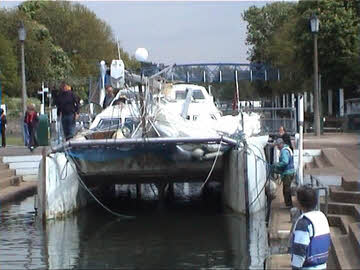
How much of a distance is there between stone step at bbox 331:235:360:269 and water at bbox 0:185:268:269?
4.02ft

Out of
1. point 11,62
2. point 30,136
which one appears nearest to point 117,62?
point 30,136

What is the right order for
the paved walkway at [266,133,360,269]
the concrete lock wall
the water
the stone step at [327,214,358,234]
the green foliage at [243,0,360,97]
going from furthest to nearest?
the green foliage at [243,0,360,97] < the concrete lock wall < the stone step at [327,214,358,234] < the water < the paved walkway at [266,133,360,269]

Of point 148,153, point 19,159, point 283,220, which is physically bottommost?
point 283,220

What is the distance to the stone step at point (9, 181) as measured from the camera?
69.6 ft

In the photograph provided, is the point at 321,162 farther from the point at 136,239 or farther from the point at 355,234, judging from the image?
the point at 355,234

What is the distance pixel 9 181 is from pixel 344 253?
1321cm

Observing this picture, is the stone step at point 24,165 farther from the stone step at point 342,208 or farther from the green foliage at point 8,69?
the green foliage at point 8,69

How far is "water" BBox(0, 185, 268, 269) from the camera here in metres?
12.1

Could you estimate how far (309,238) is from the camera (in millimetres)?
7246

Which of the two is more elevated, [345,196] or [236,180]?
[236,180]

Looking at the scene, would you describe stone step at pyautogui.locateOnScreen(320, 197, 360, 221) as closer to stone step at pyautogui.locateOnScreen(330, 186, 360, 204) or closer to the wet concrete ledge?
stone step at pyautogui.locateOnScreen(330, 186, 360, 204)

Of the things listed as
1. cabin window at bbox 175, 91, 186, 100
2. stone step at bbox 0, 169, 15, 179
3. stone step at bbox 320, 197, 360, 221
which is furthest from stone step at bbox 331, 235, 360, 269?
stone step at bbox 0, 169, 15, 179

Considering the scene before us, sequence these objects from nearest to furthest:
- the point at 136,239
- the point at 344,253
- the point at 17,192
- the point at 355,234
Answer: the point at 344,253 → the point at 355,234 → the point at 136,239 → the point at 17,192

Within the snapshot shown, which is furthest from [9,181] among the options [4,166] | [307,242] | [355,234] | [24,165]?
[307,242]
